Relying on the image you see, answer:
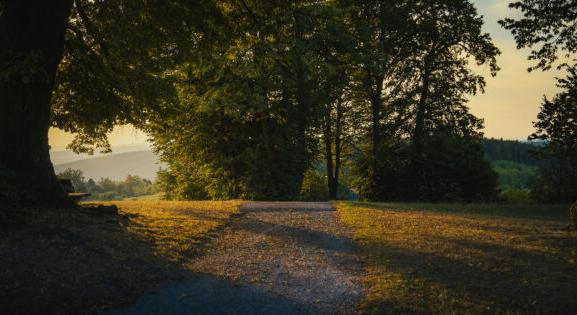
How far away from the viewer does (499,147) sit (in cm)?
6034

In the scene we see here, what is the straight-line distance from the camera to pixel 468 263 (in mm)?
7926

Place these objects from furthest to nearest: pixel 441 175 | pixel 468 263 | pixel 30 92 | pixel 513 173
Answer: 1. pixel 513 173
2. pixel 441 175
3. pixel 30 92
4. pixel 468 263

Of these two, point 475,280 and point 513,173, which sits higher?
point 513,173

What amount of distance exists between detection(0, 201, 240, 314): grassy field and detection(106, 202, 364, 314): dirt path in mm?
478

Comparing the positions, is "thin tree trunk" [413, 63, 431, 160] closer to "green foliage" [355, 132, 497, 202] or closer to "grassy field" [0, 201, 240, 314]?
"green foliage" [355, 132, 497, 202]

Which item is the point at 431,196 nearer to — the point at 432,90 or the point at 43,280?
the point at 432,90

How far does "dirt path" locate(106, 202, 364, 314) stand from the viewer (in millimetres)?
5824

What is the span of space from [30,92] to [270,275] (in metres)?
7.54

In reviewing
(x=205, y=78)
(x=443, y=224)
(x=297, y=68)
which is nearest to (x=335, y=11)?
(x=297, y=68)

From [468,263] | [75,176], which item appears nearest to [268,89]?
[468,263]

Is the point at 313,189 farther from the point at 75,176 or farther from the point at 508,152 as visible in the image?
the point at 75,176

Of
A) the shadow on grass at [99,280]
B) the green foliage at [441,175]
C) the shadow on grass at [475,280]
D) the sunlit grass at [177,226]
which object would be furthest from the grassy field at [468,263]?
the green foliage at [441,175]

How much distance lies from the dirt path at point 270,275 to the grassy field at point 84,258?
0.48m

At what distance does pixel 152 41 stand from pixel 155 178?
27.5 metres
